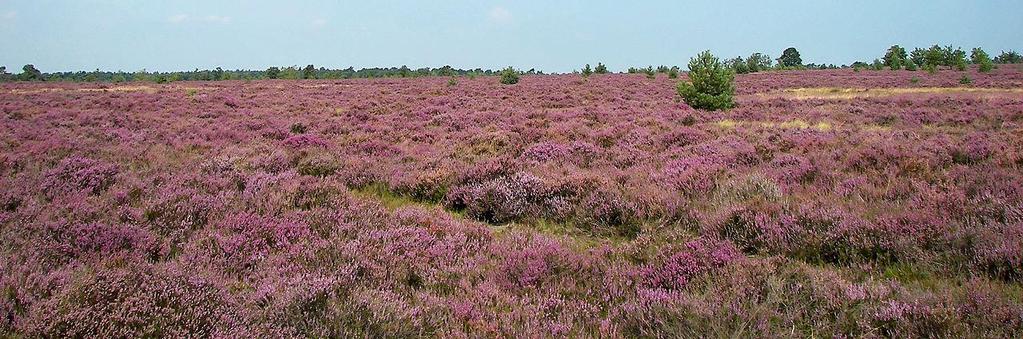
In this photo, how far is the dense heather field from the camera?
119 inches

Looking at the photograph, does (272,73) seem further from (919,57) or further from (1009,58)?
(1009,58)

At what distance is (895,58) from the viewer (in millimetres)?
65875

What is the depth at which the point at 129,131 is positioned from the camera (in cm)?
1238

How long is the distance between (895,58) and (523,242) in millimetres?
81115

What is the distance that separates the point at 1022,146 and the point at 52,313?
1169cm

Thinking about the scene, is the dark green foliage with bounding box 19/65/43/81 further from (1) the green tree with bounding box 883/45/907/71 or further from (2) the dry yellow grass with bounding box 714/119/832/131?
(1) the green tree with bounding box 883/45/907/71

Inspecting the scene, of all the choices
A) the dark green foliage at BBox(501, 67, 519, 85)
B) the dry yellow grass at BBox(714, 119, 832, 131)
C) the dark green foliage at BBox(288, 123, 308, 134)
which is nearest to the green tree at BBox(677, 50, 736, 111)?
the dry yellow grass at BBox(714, 119, 832, 131)

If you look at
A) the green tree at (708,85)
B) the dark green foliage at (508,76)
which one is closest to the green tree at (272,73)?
the dark green foliage at (508,76)

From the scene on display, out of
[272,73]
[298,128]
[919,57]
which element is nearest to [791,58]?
[919,57]

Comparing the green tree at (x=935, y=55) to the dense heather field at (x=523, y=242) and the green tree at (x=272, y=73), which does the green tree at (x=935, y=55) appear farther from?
the green tree at (x=272, y=73)

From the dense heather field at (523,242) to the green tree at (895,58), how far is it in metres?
72.3

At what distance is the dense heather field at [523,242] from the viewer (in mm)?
3029

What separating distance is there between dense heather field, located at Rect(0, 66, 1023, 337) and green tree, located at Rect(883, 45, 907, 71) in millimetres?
72310

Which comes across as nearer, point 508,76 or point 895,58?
point 508,76
